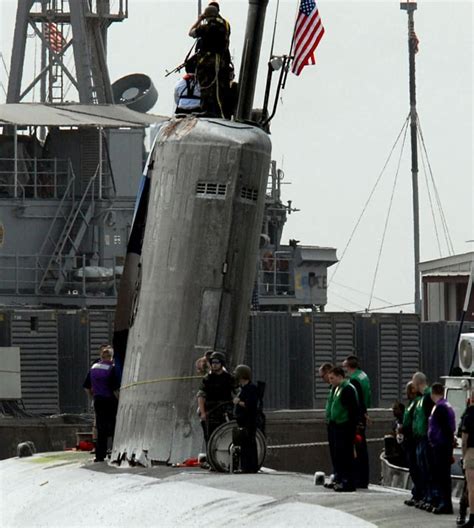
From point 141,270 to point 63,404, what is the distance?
80.6 feet

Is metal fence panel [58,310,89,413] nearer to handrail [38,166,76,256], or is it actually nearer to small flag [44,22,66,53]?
handrail [38,166,76,256]

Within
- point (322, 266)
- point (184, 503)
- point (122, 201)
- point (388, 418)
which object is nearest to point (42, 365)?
point (388, 418)

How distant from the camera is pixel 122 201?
174 ft

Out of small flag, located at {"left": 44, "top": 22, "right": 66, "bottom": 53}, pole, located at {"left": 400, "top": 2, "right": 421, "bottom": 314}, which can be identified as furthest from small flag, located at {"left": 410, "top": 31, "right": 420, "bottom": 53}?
small flag, located at {"left": 44, "top": 22, "right": 66, "bottom": 53}

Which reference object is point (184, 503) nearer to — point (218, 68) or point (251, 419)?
point (251, 419)

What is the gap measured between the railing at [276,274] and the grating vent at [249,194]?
3962cm

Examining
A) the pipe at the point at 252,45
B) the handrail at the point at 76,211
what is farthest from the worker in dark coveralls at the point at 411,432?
the handrail at the point at 76,211

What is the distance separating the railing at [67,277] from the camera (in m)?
52.6

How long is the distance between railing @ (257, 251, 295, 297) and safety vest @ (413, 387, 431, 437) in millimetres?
40878

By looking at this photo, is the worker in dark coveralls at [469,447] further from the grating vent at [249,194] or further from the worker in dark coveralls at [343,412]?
the grating vent at [249,194]

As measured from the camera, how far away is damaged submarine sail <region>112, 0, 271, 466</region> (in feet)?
53.3

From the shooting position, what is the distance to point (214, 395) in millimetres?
16234

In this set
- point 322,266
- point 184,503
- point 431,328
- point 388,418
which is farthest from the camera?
point 322,266

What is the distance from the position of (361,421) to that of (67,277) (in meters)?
38.1
